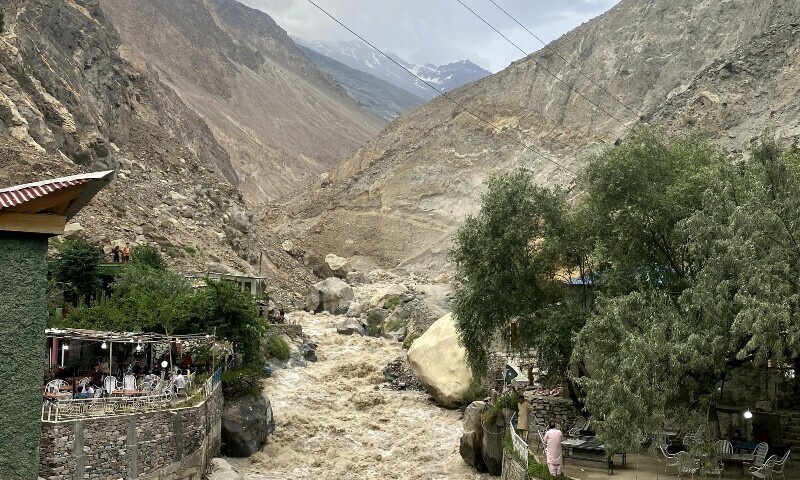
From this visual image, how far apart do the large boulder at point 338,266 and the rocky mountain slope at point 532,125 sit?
760 centimetres

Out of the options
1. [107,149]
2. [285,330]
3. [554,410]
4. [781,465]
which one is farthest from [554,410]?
[107,149]

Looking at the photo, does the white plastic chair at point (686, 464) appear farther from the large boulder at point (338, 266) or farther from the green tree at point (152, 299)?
the large boulder at point (338, 266)

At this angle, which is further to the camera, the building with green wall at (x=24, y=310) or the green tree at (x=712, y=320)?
the green tree at (x=712, y=320)

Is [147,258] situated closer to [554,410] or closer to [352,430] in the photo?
[352,430]

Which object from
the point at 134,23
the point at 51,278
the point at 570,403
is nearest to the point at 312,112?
the point at 134,23

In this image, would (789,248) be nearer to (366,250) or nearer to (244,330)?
(244,330)

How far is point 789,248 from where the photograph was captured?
14.5 metres

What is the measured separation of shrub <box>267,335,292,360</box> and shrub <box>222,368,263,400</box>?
990 cm

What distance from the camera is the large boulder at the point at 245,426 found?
2375 centimetres

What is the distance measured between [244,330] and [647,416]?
16.1m

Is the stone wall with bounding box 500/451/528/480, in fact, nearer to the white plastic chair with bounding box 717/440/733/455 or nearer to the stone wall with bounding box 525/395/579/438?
the stone wall with bounding box 525/395/579/438

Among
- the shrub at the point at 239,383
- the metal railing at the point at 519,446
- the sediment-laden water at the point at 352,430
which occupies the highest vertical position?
the shrub at the point at 239,383

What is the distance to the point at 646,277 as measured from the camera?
Answer: 1886 cm

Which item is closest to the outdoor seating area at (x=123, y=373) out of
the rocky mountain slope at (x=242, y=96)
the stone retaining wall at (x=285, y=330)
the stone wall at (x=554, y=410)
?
the stone wall at (x=554, y=410)
